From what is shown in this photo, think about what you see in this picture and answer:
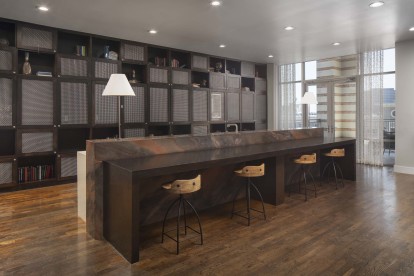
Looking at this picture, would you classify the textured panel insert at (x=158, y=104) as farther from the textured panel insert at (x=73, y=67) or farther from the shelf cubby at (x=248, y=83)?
the shelf cubby at (x=248, y=83)

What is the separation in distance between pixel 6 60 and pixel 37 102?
775 millimetres

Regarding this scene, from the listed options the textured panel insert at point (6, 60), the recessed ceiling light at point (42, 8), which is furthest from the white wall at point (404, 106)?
the textured panel insert at point (6, 60)

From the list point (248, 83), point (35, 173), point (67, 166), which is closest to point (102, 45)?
point (67, 166)

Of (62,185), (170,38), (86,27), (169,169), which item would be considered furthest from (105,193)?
(170,38)

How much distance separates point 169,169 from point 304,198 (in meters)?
2.59

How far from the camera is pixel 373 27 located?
513cm

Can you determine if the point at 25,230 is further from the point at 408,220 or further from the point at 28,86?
the point at 408,220

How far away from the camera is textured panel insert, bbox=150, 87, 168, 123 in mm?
6371

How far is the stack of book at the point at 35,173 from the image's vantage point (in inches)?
199

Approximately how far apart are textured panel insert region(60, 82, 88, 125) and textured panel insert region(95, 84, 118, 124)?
20cm

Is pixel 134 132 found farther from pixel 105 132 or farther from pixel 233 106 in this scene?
pixel 233 106

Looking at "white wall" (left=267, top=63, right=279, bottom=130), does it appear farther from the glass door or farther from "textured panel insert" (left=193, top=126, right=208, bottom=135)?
"textured panel insert" (left=193, top=126, right=208, bottom=135)

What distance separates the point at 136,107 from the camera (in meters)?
6.15

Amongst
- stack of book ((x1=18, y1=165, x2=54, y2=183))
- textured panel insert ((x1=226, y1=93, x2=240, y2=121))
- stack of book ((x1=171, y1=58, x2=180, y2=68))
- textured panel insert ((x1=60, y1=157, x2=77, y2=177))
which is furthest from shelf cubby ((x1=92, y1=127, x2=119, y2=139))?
textured panel insert ((x1=226, y1=93, x2=240, y2=121))
